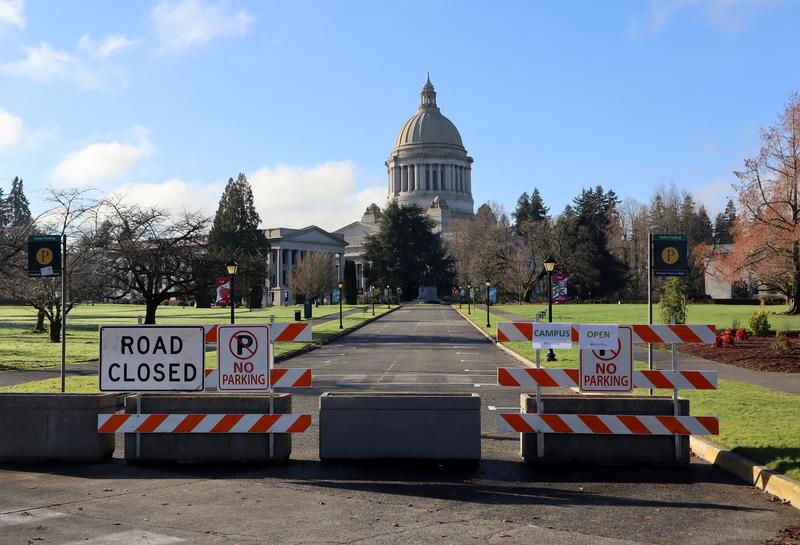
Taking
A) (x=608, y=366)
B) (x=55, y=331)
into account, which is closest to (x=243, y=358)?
(x=608, y=366)

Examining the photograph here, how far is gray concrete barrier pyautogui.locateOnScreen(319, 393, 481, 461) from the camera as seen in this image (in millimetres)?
10055

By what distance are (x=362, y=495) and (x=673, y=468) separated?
12.8ft

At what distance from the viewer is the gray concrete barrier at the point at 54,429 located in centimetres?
1045

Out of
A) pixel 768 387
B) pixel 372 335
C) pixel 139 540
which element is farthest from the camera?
pixel 372 335

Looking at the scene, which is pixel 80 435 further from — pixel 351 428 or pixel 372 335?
pixel 372 335

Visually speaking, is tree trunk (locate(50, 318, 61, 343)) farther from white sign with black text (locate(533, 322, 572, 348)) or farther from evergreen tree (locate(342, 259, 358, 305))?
evergreen tree (locate(342, 259, 358, 305))

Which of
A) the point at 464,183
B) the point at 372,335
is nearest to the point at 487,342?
the point at 372,335

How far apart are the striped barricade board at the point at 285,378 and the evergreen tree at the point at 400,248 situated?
395ft

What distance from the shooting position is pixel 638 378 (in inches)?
402

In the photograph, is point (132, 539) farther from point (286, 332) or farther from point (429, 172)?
point (429, 172)

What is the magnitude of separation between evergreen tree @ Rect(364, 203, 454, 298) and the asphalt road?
11996 centimetres

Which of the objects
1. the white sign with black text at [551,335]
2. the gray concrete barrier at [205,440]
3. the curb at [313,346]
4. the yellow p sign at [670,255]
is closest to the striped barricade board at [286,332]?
the gray concrete barrier at [205,440]

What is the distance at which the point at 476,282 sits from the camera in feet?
380

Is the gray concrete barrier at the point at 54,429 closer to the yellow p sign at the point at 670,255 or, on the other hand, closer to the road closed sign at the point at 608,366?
the road closed sign at the point at 608,366
